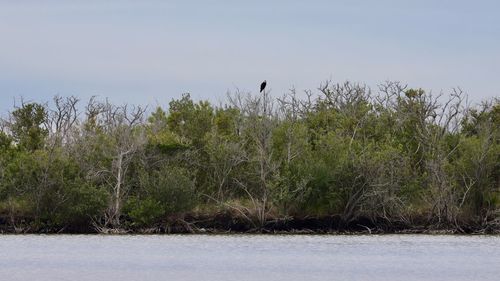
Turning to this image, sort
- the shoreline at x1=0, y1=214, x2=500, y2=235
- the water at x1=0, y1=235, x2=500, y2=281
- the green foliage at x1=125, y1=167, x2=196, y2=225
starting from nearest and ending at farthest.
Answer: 1. the water at x1=0, y1=235, x2=500, y2=281
2. the green foliage at x1=125, y1=167, x2=196, y2=225
3. the shoreline at x1=0, y1=214, x2=500, y2=235

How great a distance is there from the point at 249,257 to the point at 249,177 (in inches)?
782

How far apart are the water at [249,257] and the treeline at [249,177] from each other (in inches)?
135

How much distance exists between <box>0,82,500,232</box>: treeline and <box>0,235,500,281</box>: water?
342cm

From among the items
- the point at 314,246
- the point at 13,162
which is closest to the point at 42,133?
the point at 13,162

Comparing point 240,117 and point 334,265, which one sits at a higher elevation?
point 240,117

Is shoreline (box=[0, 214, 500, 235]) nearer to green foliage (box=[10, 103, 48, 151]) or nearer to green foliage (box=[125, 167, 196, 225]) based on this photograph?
green foliage (box=[125, 167, 196, 225])

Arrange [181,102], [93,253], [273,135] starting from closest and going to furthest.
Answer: [93,253]
[273,135]
[181,102]

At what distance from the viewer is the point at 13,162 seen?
192ft

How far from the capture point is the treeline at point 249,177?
189 ft

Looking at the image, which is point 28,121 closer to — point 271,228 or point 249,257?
point 271,228

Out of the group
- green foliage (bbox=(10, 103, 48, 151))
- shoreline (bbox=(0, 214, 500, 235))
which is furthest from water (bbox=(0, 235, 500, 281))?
green foliage (bbox=(10, 103, 48, 151))

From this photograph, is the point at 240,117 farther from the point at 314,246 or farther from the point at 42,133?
the point at 314,246

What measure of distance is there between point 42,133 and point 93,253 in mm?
24244

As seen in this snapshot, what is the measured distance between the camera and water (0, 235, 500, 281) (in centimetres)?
3427
